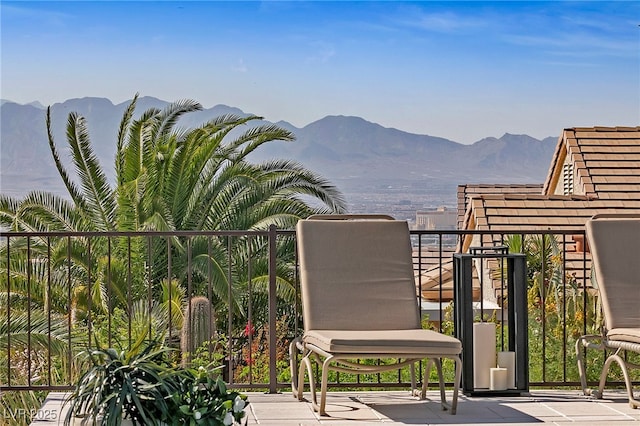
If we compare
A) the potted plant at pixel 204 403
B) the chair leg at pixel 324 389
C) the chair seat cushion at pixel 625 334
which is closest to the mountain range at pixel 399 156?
the chair seat cushion at pixel 625 334

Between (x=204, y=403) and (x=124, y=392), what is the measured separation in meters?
0.29

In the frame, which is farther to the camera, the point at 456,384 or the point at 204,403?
the point at 456,384

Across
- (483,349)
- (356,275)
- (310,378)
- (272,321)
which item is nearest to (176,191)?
(272,321)

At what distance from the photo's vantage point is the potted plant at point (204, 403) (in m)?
3.28

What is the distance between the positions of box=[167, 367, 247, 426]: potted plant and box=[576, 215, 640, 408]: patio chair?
2546 millimetres

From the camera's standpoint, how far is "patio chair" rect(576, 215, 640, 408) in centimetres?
523

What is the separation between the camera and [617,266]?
531cm

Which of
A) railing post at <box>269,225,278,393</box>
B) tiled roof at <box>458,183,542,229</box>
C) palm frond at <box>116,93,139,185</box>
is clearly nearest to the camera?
railing post at <box>269,225,278,393</box>

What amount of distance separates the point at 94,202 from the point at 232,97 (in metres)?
19.0

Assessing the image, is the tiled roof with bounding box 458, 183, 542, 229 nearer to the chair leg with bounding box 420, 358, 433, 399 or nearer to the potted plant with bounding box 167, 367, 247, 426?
the chair leg with bounding box 420, 358, 433, 399

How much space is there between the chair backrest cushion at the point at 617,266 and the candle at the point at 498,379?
634mm

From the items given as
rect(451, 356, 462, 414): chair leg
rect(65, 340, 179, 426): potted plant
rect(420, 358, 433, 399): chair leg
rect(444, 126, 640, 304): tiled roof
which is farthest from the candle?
rect(444, 126, 640, 304): tiled roof

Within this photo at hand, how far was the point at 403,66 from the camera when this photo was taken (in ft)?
111

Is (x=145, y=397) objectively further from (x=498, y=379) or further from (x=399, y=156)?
(x=399, y=156)
